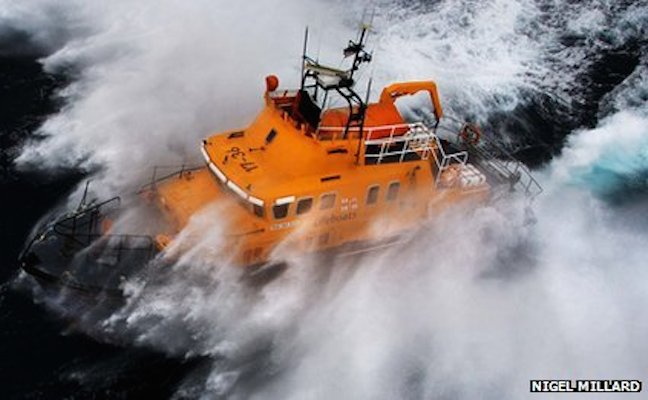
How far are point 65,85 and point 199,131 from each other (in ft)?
16.9

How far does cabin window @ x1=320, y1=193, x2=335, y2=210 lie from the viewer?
593 inches

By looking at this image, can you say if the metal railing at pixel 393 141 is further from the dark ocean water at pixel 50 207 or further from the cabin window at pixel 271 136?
the dark ocean water at pixel 50 207

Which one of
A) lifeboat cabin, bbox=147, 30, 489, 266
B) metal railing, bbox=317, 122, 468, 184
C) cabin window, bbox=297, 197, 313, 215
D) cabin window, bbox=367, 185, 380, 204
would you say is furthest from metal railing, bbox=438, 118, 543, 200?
cabin window, bbox=297, 197, 313, 215

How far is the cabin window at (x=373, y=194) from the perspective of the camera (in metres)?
15.6

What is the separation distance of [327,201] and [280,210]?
1.11 meters

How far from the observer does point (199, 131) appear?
20.5m

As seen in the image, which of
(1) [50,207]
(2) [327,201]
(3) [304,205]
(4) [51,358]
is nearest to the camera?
(4) [51,358]

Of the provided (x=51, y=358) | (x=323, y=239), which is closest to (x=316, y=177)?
(x=323, y=239)

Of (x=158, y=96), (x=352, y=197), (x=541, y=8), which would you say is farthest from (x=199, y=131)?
(x=541, y=8)

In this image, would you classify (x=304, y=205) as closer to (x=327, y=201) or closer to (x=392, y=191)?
(x=327, y=201)

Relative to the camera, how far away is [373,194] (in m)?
15.7

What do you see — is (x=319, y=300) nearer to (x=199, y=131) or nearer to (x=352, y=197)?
(x=352, y=197)

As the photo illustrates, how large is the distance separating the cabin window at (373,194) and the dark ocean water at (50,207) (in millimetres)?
5130

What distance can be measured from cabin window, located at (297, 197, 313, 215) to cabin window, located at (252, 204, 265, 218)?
2.60 ft
